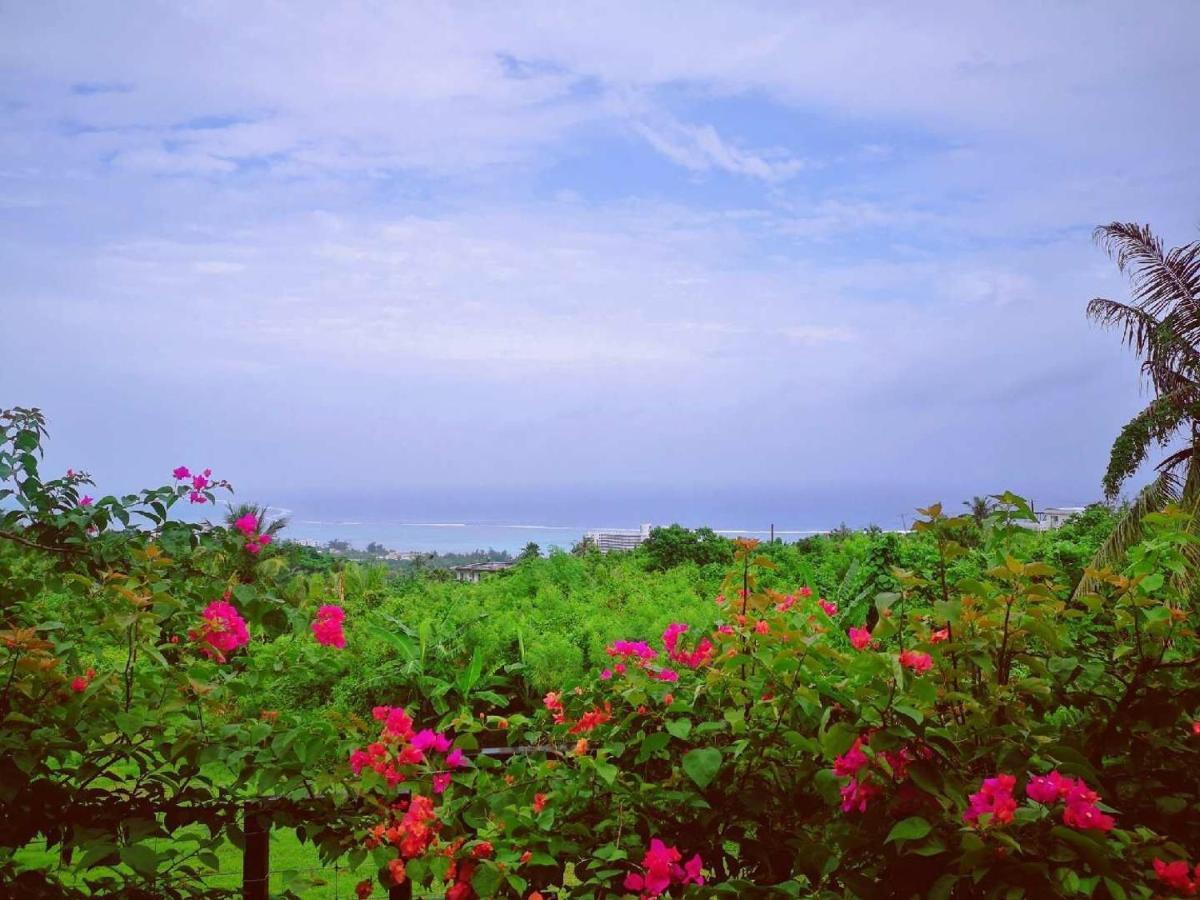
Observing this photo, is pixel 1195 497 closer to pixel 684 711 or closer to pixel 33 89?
pixel 684 711

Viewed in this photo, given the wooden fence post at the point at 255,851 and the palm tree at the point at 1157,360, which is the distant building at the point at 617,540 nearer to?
the palm tree at the point at 1157,360

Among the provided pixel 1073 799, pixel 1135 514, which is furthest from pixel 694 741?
pixel 1135 514

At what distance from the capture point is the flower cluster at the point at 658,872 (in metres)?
1.59

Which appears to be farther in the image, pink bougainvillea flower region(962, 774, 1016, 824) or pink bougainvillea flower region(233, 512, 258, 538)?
pink bougainvillea flower region(233, 512, 258, 538)

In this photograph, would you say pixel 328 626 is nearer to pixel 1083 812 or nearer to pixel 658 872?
pixel 658 872

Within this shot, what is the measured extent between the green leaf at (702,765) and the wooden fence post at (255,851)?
933 mm

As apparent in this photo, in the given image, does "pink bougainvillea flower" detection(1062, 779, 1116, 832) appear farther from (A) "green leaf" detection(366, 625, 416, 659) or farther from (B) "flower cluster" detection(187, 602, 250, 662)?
(A) "green leaf" detection(366, 625, 416, 659)

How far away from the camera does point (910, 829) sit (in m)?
1.43

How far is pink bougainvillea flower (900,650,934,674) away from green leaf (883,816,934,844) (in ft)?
0.74

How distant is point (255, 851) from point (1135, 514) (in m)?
9.84

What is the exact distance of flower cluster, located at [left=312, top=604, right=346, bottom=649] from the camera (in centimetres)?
218

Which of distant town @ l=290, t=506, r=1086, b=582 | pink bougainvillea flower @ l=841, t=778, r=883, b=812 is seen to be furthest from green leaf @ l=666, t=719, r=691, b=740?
distant town @ l=290, t=506, r=1086, b=582

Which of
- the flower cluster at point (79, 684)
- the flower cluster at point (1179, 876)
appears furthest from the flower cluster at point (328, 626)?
the flower cluster at point (1179, 876)

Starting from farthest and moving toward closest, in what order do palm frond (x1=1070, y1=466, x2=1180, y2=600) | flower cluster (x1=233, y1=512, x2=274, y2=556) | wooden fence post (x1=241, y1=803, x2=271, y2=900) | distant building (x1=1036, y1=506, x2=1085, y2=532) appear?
distant building (x1=1036, y1=506, x2=1085, y2=532) < palm frond (x1=1070, y1=466, x2=1180, y2=600) < flower cluster (x1=233, y1=512, x2=274, y2=556) < wooden fence post (x1=241, y1=803, x2=271, y2=900)
